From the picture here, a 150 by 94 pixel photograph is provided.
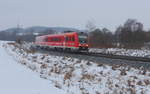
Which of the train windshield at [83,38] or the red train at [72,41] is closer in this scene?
the red train at [72,41]

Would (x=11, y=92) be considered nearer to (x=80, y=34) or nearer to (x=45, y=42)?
(x=80, y=34)

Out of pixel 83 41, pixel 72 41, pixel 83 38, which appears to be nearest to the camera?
pixel 83 41

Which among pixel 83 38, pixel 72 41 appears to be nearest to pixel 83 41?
pixel 83 38

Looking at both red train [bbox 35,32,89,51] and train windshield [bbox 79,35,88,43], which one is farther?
train windshield [bbox 79,35,88,43]

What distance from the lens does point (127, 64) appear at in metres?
18.6

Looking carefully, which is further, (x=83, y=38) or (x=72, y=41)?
(x=83, y=38)

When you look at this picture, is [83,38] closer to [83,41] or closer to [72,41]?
[83,41]

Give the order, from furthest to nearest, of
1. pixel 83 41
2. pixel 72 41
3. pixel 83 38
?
pixel 83 38 < pixel 72 41 < pixel 83 41

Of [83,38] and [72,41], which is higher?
[83,38]

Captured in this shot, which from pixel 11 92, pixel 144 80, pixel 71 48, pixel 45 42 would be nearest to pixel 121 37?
pixel 45 42

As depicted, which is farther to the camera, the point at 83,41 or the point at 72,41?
the point at 72,41

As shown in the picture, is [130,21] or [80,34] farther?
[130,21]

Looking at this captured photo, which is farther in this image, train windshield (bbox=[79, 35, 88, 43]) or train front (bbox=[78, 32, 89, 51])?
train windshield (bbox=[79, 35, 88, 43])

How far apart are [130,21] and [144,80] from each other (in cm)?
8665
